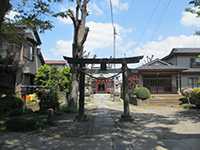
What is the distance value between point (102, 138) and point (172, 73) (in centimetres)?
2969

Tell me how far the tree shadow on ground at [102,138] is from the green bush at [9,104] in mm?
4922

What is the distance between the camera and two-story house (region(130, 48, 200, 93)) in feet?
136

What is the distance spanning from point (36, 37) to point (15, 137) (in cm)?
2669

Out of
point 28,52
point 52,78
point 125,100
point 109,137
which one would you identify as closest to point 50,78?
point 52,78

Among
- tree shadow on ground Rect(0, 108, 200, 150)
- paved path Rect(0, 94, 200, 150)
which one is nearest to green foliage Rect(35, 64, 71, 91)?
paved path Rect(0, 94, 200, 150)

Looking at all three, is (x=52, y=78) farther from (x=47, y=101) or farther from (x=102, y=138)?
(x=102, y=138)

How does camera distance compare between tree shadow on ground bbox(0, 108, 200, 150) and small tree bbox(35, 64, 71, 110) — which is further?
small tree bbox(35, 64, 71, 110)

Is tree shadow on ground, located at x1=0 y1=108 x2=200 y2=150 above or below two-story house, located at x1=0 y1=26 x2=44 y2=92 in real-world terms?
below

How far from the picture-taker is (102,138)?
44.2 ft

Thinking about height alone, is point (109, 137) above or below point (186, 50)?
below

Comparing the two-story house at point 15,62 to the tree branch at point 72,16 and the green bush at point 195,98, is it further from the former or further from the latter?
the green bush at point 195,98

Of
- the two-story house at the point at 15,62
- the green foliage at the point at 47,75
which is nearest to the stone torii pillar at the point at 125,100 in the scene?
the two-story house at the point at 15,62

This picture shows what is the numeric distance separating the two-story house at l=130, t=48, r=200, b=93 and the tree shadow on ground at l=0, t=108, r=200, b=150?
22.6m

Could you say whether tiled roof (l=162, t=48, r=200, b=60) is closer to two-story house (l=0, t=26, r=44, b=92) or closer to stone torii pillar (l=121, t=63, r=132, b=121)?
two-story house (l=0, t=26, r=44, b=92)
